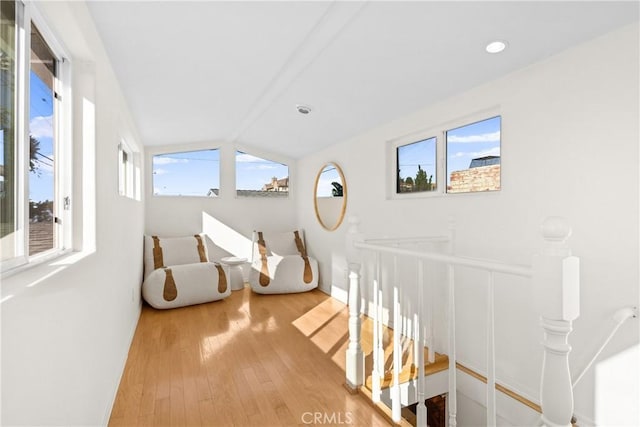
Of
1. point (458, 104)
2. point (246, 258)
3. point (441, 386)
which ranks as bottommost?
point (441, 386)

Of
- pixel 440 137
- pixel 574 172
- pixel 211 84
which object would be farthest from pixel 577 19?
pixel 211 84

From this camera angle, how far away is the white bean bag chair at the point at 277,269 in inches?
166

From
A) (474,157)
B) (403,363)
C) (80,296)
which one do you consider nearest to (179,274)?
(80,296)

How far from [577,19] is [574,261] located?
4.29 ft

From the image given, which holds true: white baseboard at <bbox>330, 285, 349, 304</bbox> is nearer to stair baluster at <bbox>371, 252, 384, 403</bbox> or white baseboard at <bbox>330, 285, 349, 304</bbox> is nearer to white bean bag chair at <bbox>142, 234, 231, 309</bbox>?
white bean bag chair at <bbox>142, 234, 231, 309</bbox>

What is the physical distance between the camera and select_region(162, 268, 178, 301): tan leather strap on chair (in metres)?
3.51

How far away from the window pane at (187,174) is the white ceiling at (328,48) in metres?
1.49

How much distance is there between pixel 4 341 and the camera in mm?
730

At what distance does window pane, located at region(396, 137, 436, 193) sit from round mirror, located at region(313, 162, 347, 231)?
0.90 m

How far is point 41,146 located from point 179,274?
2629mm

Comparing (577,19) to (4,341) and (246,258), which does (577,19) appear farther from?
(246,258)

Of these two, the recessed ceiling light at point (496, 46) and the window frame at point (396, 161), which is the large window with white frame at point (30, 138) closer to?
the recessed ceiling light at point (496, 46)

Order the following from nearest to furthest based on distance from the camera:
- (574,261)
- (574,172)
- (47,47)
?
(574,261), (47,47), (574,172)

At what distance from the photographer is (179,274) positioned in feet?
11.9
